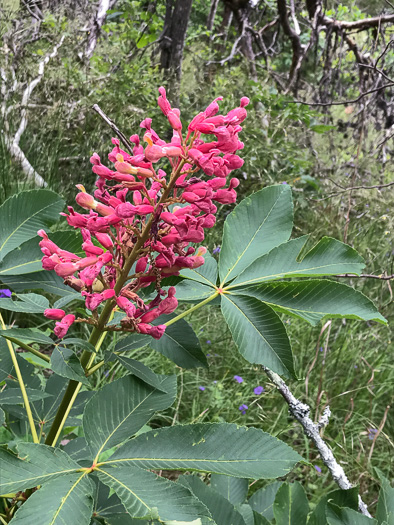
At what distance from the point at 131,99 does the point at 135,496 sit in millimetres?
3578

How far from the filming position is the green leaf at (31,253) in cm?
76

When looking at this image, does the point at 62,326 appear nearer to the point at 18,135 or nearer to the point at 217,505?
the point at 217,505

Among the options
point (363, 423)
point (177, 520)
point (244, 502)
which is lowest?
point (363, 423)

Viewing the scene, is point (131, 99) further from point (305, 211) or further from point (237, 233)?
point (237, 233)

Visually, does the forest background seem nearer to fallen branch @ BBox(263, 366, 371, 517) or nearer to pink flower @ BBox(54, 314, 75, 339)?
fallen branch @ BBox(263, 366, 371, 517)

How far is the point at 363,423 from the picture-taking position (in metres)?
2.13

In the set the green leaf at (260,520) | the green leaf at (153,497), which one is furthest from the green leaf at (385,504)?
the green leaf at (153,497)

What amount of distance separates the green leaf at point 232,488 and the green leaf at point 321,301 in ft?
1.42

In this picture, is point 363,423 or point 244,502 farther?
point 363,423

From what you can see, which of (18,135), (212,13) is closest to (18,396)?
(18,135)

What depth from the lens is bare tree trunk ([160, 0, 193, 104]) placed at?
11.2 feet

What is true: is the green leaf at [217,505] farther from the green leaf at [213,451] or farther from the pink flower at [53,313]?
the pink flower at [53,313]

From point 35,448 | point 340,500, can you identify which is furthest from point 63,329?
point 340,500

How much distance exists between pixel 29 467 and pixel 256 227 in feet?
1.73
